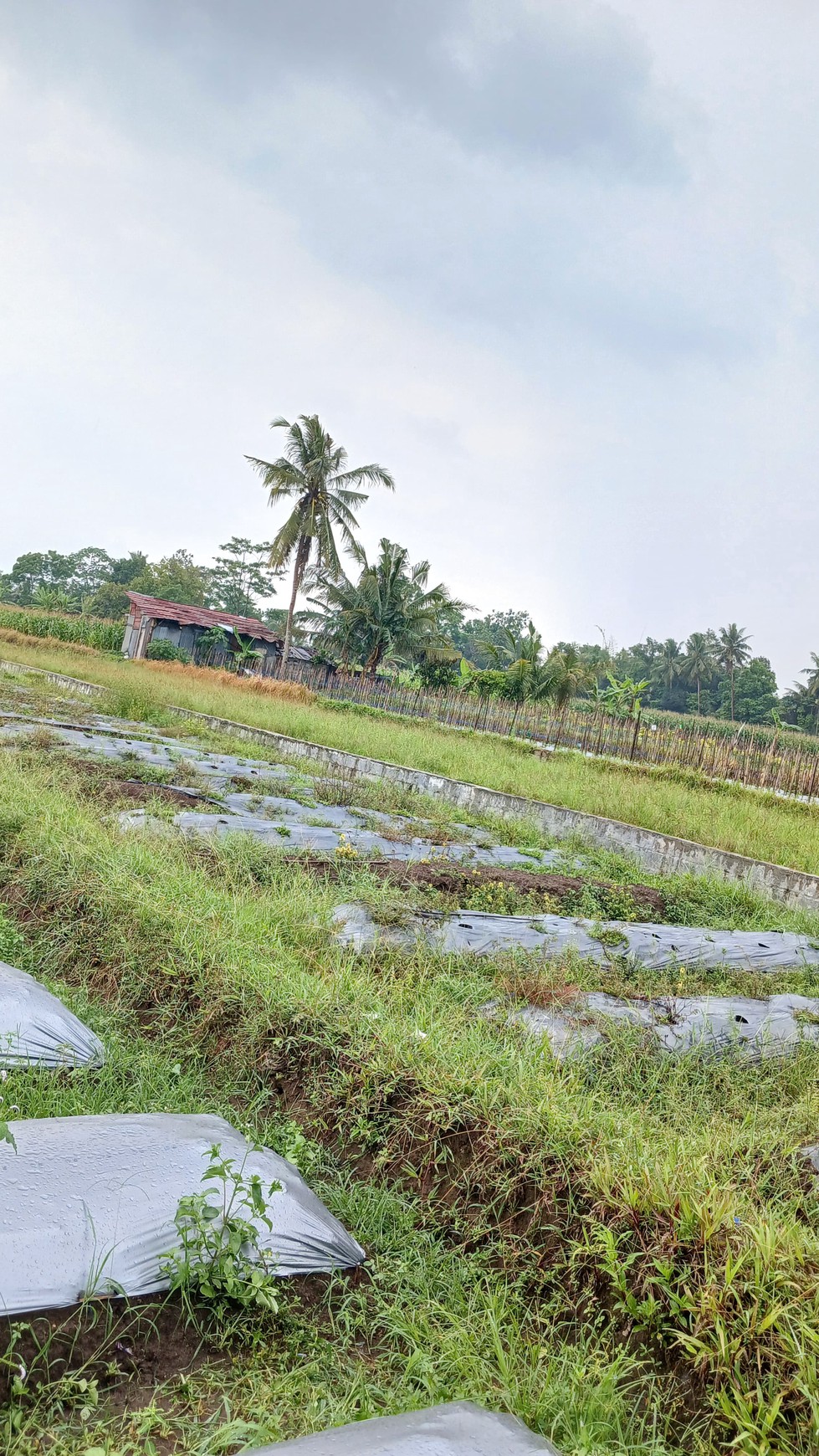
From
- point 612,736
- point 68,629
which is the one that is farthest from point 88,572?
point 612,736

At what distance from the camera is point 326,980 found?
3178mm

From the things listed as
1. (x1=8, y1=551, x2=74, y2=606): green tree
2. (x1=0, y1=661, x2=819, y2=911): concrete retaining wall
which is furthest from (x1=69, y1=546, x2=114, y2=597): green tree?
(x1=0, y1=661, x2=819, y2=911): concrete retaining wall

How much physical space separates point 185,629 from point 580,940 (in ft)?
89.8

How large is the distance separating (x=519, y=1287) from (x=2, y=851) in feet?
11.8

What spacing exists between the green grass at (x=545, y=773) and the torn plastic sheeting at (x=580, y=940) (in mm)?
3016

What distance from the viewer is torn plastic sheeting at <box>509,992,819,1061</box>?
3230 mm

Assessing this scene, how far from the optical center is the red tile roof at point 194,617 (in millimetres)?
28375

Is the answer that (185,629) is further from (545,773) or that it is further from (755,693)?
(755,693)

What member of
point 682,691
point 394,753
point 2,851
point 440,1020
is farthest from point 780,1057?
point 682,691

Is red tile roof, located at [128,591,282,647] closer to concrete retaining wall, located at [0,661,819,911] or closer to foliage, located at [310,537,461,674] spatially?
foliage, located at [310,537,461,674]

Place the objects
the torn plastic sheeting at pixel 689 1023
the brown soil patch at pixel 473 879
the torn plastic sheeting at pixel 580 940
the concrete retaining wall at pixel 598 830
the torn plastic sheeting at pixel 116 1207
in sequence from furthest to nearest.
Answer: the concrete retaining wall at pixel 598 830, the brown soil patch at pixel 473 879, the torn plastic sheeting at pixel 580 940, the torn plastic sheeting at pixel 689 1023, the torn plastic sheeting at pixel 116 1207

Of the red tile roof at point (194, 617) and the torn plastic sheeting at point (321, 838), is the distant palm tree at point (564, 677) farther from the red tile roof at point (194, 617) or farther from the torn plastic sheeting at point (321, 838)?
the torn plastic sheeting at point (321, 838)

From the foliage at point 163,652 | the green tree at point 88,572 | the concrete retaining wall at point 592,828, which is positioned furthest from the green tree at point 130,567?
the concrete retaining wall at point 592,828

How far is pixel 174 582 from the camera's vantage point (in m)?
41.2
